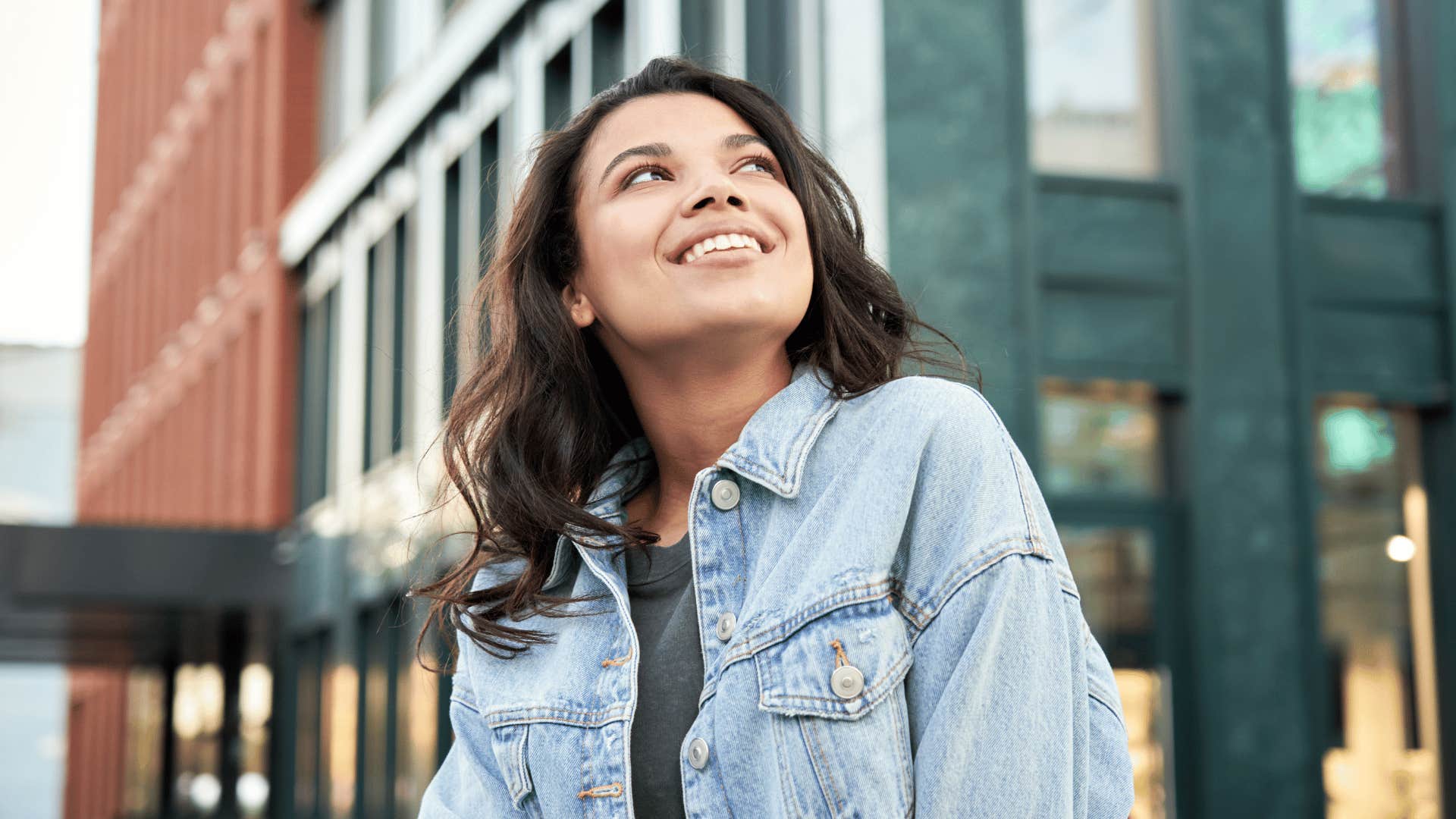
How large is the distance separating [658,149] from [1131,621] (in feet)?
23.0

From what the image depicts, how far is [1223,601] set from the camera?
9141 mm

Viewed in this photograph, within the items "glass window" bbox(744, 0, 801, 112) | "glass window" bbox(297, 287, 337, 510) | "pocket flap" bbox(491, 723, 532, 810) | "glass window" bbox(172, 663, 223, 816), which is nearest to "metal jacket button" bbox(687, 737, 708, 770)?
"pocket flap" bbox(491, 723, 532, 810)

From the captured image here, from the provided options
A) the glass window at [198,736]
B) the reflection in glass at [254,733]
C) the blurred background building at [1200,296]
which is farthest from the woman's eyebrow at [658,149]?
the glass window at [198,736]

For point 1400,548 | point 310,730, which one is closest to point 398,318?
point 310,730

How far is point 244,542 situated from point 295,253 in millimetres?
3209

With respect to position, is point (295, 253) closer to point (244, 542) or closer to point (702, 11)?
point (244, 542)

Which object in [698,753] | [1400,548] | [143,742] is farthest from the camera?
[143,742]

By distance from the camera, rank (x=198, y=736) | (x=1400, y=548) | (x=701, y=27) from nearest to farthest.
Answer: (x=701, y=27)
(x=1400, y=548)
(x=198, y=736)

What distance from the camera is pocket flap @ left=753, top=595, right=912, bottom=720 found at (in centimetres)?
214

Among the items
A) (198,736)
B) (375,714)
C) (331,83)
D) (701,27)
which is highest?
(331,83)

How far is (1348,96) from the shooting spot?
10055 millimetres

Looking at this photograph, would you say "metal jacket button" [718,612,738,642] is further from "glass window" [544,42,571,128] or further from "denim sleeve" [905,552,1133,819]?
"glass window" [544,42,571,128]

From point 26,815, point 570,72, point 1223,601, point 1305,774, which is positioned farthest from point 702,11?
point 26,815

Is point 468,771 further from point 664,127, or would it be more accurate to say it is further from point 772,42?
point 772,42
